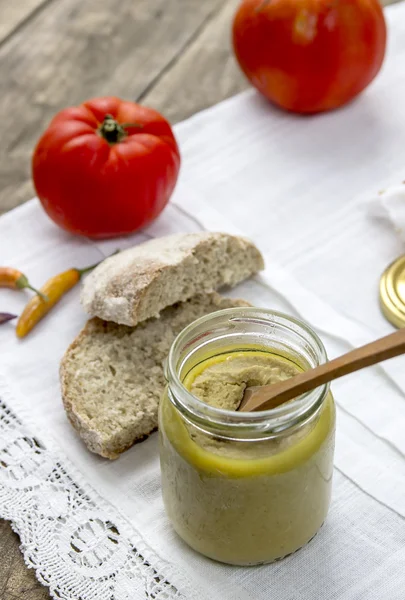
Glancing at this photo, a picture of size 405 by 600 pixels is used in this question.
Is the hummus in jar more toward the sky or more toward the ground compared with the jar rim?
more toward the ground

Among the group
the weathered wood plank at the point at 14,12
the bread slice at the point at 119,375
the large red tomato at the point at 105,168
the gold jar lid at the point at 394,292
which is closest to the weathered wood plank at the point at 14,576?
the bread slice at the point at 119,375

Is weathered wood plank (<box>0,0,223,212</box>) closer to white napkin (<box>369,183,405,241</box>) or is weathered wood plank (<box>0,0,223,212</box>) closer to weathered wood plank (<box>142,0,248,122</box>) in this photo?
weathered wood plank (<box>142,0,248,122</box>)

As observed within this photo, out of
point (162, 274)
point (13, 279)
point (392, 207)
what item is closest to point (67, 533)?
point (162, 274)

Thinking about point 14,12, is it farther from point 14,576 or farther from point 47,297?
point 14,576

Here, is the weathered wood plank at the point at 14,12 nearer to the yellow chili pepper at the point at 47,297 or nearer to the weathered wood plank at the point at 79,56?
the weathered wood plank at the point at 79,56

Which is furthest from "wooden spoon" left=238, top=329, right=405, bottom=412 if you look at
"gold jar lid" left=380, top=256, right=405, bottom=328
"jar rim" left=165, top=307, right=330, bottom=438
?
"gold jar lid" left=380, top=256, right=405, bottom=328
